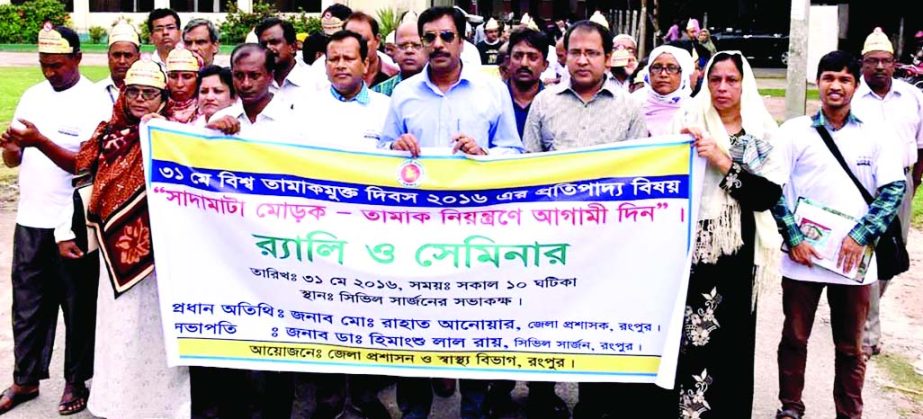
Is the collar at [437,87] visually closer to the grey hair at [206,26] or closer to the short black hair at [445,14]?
the short black hair at [445,14]

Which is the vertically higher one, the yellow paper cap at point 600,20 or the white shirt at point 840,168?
the yellow paper cap at point 600,20

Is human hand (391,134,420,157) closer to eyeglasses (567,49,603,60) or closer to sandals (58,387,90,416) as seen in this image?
eyeglasses (567,49,603,60)

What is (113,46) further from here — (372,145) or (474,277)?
(474,277)

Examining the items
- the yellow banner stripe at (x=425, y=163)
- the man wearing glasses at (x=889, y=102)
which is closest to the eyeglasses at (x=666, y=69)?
the man wearing glasses at (x=889, y=102)

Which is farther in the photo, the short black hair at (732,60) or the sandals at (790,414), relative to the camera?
the sandals at (790,414)

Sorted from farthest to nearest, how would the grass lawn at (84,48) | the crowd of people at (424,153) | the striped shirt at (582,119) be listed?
the grass lawn at (84,48), the striped shirt at (582,119), the crowd of people at (424,153)

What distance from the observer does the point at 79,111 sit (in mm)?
5672

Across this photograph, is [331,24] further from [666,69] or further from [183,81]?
[183,81]

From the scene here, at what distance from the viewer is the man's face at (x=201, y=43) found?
7.70m

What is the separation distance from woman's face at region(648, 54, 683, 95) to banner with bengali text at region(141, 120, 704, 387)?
2.06m

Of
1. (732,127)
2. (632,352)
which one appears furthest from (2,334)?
(732,127)

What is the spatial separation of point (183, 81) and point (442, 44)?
1.31 m

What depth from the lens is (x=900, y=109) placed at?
705cm

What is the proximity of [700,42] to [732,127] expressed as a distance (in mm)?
14031
